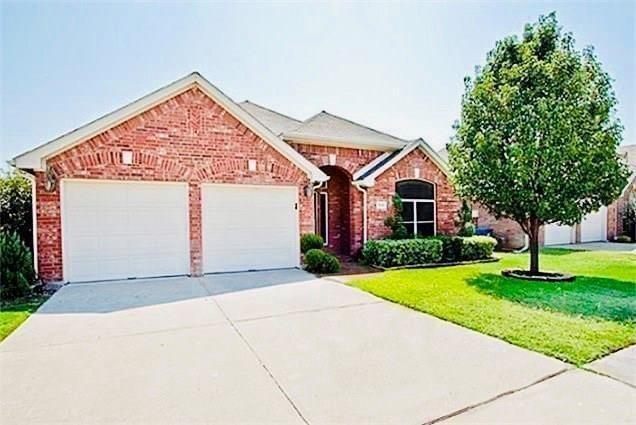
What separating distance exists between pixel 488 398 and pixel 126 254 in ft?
29.1

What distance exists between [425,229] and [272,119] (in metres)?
7.50

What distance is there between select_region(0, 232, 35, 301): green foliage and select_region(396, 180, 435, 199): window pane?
11097mm

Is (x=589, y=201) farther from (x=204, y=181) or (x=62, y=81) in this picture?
(x=62, y=81)

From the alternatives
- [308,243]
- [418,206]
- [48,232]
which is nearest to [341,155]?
[418,206]

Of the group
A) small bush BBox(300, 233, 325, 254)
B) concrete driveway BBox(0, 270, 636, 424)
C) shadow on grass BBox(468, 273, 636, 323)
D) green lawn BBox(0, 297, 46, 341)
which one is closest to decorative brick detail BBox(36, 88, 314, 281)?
small bush BBox(300, 233, 325, 254)

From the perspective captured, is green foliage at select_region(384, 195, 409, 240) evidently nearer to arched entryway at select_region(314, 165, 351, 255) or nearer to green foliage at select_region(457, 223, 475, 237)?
arched entryway at select_region(314, 165, 351, 255)

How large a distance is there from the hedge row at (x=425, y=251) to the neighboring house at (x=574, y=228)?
2762 millimetres

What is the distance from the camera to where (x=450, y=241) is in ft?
44.1

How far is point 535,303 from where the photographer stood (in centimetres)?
716

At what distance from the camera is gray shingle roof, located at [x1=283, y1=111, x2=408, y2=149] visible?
13.6m

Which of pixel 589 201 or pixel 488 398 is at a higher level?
pixel 589 201

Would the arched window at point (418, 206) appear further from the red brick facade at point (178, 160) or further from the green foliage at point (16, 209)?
the green foliage at point (16, 209)

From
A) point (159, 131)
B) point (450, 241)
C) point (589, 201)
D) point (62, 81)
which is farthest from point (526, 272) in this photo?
point (62, 81)

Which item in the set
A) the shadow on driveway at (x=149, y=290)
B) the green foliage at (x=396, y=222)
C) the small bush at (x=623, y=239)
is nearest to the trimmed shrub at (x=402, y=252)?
the green foliage at (x=396, y=222)
